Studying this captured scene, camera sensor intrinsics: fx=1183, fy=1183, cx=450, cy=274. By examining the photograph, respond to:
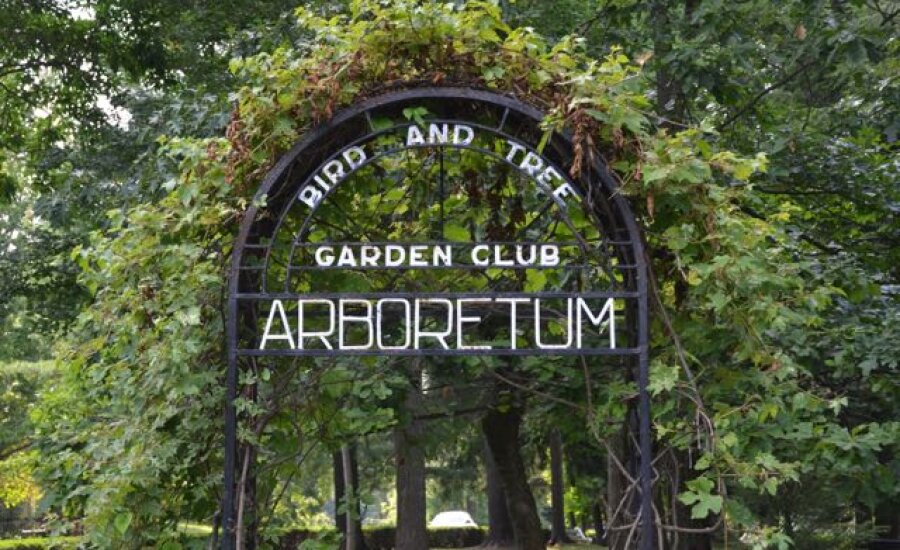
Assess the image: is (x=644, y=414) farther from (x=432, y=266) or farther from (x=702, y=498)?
(x=432, y=266)

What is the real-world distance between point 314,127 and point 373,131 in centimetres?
28

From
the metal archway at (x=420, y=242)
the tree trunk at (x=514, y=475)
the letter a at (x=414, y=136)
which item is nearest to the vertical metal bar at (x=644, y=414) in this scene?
the metal archway at (x=420, y=242)

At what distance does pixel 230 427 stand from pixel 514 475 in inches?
308

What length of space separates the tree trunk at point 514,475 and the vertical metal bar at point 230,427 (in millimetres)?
7089

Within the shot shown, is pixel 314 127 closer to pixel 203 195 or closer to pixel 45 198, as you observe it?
pixel 203 195

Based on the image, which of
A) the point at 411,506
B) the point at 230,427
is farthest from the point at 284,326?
the point at 411,506

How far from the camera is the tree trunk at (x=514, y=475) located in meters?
12.8

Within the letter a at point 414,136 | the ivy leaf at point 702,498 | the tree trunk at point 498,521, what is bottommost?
the tree trunk at point 498,521

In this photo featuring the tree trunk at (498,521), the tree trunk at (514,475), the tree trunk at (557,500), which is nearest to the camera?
the tree trunk at (514,475)

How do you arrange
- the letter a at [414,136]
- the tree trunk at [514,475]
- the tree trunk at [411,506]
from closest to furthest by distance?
the letter a at [414,136]
the tree trunk at [514,475]
the tree trunk at [411,506]

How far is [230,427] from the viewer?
5602 mm

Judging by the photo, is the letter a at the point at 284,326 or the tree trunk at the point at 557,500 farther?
the tree trunk at the point at 557,500

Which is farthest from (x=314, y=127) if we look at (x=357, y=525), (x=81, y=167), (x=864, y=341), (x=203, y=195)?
(x=357, y=525)

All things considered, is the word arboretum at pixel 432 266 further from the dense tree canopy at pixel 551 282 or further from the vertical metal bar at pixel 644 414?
the dense tree canopy at pixel 551 282
